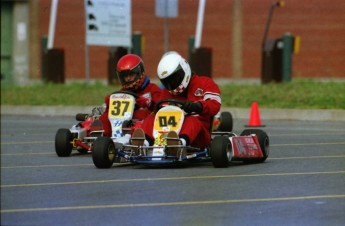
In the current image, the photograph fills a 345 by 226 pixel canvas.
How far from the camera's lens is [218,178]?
11133mm

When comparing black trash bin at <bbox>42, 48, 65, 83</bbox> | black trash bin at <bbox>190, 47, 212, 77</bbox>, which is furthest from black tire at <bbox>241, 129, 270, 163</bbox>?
black trash bin at <bbox>42, 48, 65, 83</bbox>

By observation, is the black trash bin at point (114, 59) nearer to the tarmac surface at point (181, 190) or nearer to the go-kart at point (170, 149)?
the tarmac surface at point (181, 190)

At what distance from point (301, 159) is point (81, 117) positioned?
323 cm

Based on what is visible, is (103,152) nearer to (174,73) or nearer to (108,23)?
(174,73)

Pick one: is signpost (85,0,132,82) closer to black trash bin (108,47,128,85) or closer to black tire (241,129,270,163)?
black trash bin (108,47,128,85)

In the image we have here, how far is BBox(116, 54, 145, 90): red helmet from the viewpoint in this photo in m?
13.9

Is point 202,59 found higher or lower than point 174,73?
lower

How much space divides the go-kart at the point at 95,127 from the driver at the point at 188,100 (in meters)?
0.78

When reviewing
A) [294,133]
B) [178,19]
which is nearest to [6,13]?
[178,19]

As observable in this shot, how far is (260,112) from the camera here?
2186cm

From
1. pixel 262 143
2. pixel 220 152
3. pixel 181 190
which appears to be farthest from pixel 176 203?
pixel 262 143

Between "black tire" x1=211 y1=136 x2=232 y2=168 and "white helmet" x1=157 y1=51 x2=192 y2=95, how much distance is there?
941mm

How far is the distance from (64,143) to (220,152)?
112 inches

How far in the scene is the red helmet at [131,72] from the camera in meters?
13.9
